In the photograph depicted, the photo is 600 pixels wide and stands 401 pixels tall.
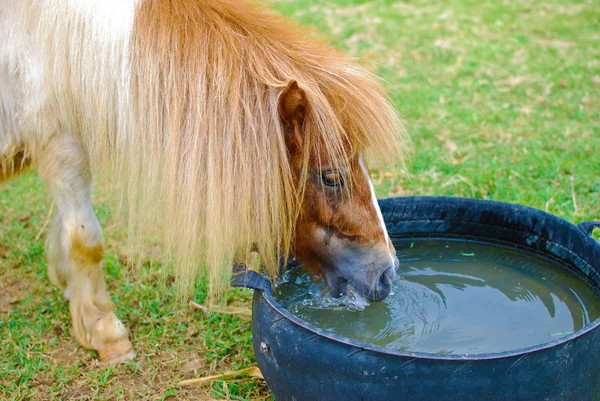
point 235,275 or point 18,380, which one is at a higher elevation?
point 235,275

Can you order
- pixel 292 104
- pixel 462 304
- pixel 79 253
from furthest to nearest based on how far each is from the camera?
1. pixel 79 253
2. pixel 462 304
3. pixel 292 104

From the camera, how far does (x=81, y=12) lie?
223 cm

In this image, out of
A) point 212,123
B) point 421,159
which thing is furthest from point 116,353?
point 421,159

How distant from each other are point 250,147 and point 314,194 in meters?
0.28

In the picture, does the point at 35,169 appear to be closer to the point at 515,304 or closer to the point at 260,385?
the point at 260,385

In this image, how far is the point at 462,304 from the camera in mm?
2533

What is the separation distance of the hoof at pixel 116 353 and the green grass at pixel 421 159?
5cm

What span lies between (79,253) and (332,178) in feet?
3.82

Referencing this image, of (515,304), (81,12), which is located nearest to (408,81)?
(515,304)

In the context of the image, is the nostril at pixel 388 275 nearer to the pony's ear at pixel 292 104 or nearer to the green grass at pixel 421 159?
the pony's ear at pixel 292 104

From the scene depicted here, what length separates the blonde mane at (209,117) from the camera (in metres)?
2.08

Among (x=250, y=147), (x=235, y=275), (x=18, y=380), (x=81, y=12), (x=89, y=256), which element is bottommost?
(x=18, y=380)

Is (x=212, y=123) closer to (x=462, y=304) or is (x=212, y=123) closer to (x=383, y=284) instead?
(x=383, y=284)

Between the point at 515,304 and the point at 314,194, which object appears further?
the point at 515,304
